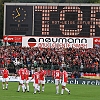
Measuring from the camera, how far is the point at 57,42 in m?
49.6

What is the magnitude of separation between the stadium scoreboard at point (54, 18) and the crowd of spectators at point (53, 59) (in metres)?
2.53

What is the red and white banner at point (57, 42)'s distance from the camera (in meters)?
48.3

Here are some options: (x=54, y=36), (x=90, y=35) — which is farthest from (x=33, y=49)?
(x=90, y=35)

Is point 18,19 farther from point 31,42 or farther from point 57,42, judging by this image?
point 57,42

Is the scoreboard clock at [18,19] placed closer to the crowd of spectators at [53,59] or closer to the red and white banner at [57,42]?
the red and white banner at [57,42]

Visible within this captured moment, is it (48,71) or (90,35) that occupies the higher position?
(90,35)

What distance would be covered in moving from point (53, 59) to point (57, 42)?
357 centimetres

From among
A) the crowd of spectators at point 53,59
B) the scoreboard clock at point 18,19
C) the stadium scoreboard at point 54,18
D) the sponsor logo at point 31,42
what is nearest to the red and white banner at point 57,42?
the sponsor logo at point 31,42

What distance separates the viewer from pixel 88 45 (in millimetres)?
50062

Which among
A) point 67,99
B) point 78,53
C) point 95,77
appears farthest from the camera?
point 78,53

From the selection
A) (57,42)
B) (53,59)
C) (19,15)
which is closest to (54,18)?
(19,15)

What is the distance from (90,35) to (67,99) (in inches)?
839

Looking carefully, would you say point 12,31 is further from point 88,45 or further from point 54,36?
point 88,45

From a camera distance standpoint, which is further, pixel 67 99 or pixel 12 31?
pixel 12 31
